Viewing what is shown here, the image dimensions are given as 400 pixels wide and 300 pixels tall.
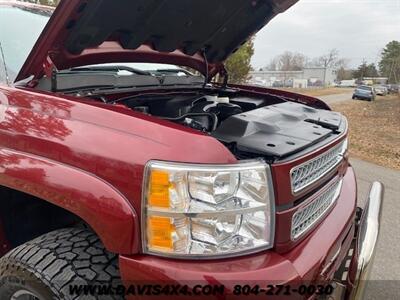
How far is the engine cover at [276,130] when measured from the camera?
1.71 metres

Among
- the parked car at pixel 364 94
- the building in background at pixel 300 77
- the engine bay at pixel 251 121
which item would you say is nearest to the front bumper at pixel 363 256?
the engine bay at pixel 251 121

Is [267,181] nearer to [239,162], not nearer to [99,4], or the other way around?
[239,162]

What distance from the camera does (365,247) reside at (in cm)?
199

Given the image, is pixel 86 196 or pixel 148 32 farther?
pixel 148 32

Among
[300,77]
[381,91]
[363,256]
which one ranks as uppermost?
[300,77]

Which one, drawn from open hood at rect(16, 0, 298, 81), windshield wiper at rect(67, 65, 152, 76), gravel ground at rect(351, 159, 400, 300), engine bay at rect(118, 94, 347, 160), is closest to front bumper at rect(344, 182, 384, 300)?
engine bay at rect(118, 94, 347, 160)

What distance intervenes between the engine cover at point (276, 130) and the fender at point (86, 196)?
22.4 inches

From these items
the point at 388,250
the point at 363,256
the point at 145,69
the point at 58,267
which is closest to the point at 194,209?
the point at 58,267

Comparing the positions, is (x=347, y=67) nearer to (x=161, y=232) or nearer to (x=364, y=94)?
(x=364, y=94)

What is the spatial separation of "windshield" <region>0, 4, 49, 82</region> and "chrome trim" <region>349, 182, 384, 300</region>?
2.00 m

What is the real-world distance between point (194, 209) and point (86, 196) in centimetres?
42

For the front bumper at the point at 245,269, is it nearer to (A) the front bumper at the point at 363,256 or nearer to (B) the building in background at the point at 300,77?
(A) the front bumper at the point at 363,256

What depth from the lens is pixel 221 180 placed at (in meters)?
1.47

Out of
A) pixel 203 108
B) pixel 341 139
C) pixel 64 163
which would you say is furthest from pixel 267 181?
pixel 203 108
